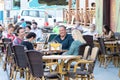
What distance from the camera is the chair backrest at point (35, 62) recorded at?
8.90m

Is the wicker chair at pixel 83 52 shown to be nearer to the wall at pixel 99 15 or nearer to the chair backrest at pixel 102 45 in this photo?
the chair backrest at pixel 102 45

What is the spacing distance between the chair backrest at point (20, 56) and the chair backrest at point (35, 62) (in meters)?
1.39

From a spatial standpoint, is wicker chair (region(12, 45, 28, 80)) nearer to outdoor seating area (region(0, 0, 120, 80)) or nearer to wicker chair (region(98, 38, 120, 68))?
outdoor seating area (region(0, 0, 120, 80))

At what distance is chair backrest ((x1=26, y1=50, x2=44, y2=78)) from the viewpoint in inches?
350

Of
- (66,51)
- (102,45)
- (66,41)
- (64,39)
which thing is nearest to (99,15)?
(102,45)

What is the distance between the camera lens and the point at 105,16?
21.4 meters

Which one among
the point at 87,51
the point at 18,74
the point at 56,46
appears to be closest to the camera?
the point at 87,51

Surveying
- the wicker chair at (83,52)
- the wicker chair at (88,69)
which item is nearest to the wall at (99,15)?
the wicker chair at (83,52)

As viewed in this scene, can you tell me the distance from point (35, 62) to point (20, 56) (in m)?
1.79

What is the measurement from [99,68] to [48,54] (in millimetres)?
4274

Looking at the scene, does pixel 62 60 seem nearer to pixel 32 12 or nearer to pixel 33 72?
pixel 33 72

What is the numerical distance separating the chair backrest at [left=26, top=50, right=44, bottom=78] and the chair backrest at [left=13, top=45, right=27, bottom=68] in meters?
1.39

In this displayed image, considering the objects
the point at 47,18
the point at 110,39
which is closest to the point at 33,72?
the point at 110,39

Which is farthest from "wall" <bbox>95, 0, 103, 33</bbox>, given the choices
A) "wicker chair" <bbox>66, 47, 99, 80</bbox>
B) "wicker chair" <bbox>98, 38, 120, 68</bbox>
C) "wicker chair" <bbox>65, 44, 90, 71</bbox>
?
"wicker chair" <bbox>66, 47, 99, 80</bbox>
